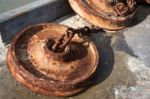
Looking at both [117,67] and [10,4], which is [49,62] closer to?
[117,67]

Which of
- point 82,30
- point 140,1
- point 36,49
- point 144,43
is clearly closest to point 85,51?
point 82,30

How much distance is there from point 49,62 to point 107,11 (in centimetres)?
126

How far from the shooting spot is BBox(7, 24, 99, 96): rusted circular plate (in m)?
3.46

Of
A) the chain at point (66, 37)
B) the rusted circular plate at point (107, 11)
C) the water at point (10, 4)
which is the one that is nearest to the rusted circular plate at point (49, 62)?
the chain at point (66, 37)

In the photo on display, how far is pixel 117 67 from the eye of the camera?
3939 millimetres

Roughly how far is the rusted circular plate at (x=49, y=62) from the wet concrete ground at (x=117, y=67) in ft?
0.44

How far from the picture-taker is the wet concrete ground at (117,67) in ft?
11.8

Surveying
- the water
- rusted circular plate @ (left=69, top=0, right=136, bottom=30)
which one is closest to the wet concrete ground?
rusted circular plate @ (left=69, top=0, right=136, bottom=30)

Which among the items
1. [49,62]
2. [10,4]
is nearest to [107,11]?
[49,62]

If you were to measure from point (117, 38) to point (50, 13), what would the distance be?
99cm

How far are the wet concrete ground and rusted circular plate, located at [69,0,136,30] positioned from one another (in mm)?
124

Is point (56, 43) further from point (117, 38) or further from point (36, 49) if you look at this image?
point (117, 38)

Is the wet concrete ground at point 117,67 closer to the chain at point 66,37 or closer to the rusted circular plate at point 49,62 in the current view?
the rusted circular plate at point 49,62

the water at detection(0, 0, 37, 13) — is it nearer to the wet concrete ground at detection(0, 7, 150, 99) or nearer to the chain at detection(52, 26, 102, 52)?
the wet concrete ground at detection(0, 7, 150, 99)
